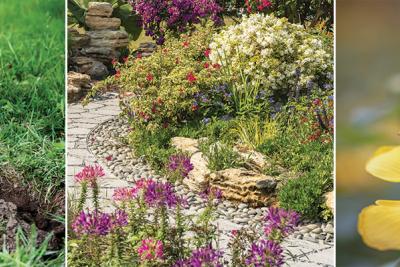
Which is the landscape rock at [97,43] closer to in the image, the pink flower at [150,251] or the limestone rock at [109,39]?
the limestone rock at [109,39]

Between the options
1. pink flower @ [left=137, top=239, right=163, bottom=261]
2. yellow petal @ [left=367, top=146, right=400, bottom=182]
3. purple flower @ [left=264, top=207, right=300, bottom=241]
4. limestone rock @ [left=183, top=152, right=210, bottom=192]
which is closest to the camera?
yellow petal @ [left=367, top=146, right=400, bottom=182]

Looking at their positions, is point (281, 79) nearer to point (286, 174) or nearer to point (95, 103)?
point (286, 174)

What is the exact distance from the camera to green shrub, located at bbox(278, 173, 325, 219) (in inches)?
161

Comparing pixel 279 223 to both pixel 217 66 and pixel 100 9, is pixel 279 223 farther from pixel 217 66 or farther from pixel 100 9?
pixel 100 9

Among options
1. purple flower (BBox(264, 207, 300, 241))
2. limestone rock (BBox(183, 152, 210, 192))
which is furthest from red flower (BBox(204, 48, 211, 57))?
purple flower (BBox(264, 207, 300, 241))

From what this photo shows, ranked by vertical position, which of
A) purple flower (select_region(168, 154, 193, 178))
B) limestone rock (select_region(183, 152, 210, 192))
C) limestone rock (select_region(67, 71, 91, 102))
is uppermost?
limestone rock (select_region(67, 71, 91, 102))

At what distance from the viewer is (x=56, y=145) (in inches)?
172

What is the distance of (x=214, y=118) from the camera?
4.28m

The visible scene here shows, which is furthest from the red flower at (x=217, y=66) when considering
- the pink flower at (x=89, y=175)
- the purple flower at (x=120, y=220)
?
the purple flower at (x=120, y=220)

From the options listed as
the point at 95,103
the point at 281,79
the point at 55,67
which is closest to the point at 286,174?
the point at 281,79

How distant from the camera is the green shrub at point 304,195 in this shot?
4090 mm

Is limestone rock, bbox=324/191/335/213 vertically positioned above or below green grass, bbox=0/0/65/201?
below

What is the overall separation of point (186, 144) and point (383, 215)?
1195 mm

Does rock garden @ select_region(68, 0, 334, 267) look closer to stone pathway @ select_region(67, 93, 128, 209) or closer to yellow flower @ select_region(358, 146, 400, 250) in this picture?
stone pathway @ select_region(67, 93, 128, 209)
